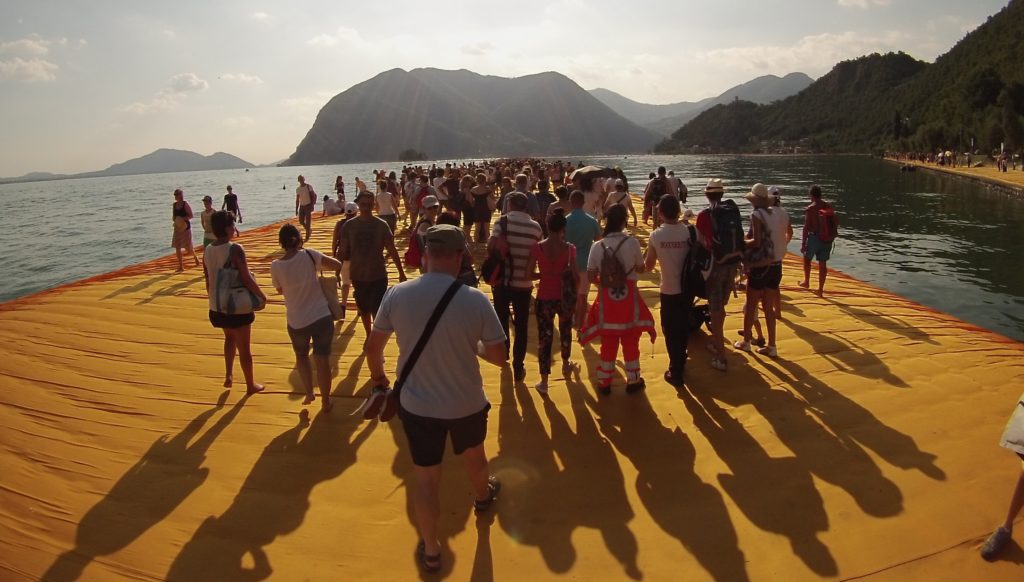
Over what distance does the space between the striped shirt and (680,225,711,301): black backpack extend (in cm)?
132

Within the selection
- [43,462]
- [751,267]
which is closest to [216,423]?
[43,462]

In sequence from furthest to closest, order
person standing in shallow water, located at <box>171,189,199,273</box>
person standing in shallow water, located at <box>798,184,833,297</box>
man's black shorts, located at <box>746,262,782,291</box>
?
1. person standing in shallow water, located at <box>171,189,199,273</box>
2. person standing in shallow water, located at <box>798,184,833,297</box>
3. man's black shorts, located at <box>746,262,782,291</box>

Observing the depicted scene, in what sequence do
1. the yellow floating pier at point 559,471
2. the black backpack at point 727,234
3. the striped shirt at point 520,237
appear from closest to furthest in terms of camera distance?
the yellow floating pier at point 559,471 → the striped shirt at point 520,237 → the black backpack at point 727,234

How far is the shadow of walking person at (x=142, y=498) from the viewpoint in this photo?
9.96 feet

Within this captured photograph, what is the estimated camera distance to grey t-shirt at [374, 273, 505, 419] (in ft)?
8.34

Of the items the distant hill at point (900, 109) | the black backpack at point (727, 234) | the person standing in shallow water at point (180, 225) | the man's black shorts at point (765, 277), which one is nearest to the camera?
the black backpack at point (727, 234)

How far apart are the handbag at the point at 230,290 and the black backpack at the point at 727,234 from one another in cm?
421

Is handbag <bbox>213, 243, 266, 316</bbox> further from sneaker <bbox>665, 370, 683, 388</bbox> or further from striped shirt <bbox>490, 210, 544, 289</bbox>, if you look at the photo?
sneaker <bbox>665, 370, 683, 388</bbox>

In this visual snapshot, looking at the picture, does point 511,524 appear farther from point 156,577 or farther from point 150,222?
point 150,222

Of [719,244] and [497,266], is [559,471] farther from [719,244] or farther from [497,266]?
[719,244]

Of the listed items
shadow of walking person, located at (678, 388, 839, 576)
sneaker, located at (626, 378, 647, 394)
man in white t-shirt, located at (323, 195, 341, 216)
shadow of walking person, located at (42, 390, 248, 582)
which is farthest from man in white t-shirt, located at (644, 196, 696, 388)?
man in white t-shirt, located at (323, 195, 341, 216)

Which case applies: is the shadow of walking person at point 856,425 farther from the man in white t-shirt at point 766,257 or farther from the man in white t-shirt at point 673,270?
the man in white t-shirt at point 673,270

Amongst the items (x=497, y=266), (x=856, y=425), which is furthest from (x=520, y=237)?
(x=856, y=425)

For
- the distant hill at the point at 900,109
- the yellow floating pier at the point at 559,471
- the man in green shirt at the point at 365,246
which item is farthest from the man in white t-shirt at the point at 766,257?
the distant hill at the point at 900,109
